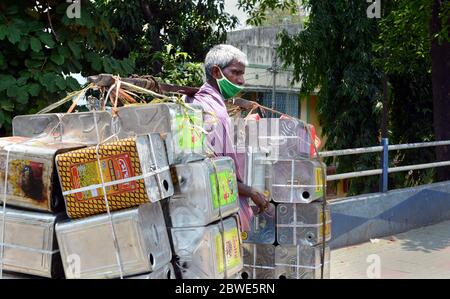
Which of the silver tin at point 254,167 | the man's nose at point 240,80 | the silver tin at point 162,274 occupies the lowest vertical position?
the silver tin at point 162,274

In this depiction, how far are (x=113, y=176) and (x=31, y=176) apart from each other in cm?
38

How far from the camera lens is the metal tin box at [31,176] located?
8.36 feet

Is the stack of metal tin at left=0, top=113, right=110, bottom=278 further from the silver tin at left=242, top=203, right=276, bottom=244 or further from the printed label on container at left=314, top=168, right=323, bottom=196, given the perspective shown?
the printed label on container at left=314, top=168, right=323, bottom=196

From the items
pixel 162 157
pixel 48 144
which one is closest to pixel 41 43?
pixel 48 144

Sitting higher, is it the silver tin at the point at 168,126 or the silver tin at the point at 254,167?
the silver tin at the point at 168,126

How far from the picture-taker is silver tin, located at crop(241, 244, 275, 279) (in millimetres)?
3650

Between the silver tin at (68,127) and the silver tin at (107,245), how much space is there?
0.39 m

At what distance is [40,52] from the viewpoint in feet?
14.9

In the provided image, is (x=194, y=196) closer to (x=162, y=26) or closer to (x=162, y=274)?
(x=162, y=274)

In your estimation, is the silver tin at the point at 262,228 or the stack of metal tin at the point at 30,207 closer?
the stack of metal tin at the point at 30,207

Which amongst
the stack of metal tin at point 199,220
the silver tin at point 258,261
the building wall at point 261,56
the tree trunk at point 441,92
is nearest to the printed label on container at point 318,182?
the silver tin at point 258,261

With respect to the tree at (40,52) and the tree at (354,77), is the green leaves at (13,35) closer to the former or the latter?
the tree at (40,52)

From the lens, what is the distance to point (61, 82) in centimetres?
455

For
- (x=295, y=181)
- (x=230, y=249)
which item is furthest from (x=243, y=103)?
(x=230, y=249)
